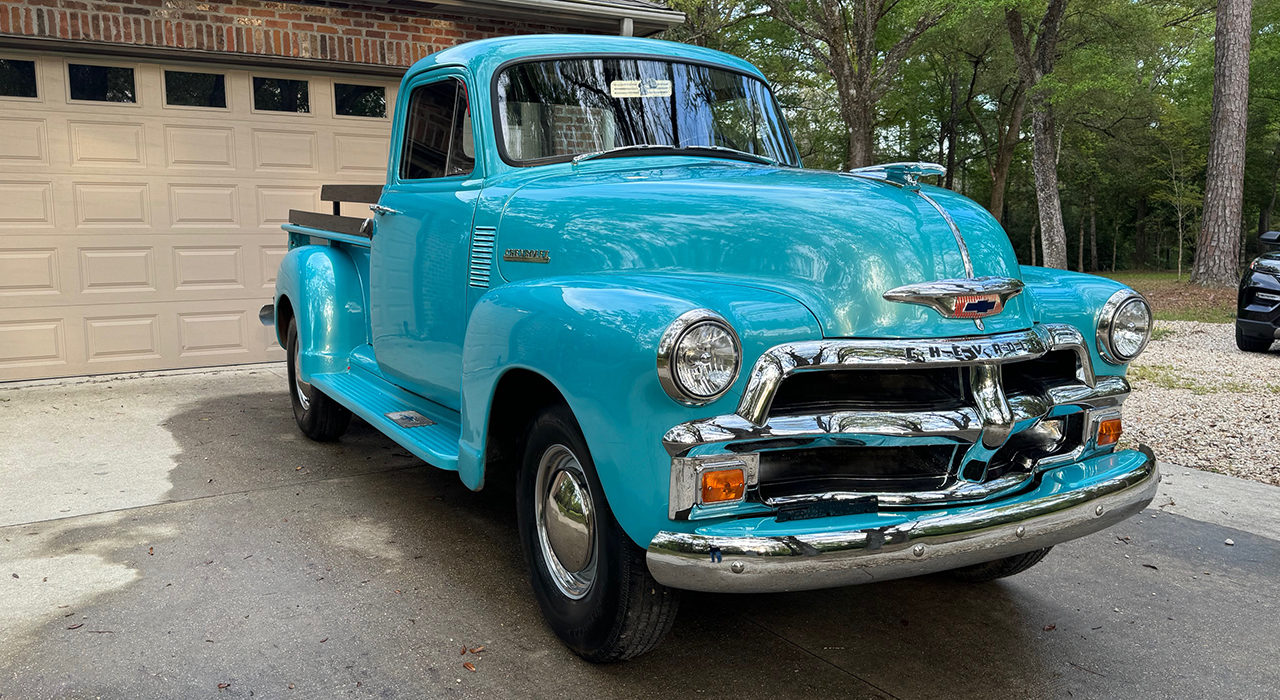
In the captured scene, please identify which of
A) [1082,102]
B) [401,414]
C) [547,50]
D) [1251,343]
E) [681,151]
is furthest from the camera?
[1082,102]

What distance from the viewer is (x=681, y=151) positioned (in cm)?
381

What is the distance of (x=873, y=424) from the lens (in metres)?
2.45

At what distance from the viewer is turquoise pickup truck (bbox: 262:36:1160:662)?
2.41m

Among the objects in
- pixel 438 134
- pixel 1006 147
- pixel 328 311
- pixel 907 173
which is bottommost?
pixel 328 311

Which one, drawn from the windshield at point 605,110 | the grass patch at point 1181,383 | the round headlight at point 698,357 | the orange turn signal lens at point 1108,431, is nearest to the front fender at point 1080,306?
the orange turn signal lens at point 1108,431

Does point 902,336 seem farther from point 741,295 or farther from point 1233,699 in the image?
point 1233,699

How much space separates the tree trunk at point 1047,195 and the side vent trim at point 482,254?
17.3 meters

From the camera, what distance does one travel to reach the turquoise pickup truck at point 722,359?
2.41 m

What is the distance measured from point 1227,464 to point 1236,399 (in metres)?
2.13

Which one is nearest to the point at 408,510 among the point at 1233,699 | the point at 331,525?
the point at 331,525

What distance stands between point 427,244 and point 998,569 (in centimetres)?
266

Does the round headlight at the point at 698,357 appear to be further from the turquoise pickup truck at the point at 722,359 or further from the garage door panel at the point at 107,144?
the garage door panel at the point at 107,144

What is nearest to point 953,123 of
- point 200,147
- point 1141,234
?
point 1141,234

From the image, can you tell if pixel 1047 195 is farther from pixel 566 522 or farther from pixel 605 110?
pixel 566 522
